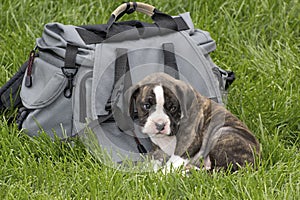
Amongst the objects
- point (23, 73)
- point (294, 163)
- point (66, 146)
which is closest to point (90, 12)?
point (23, 73)

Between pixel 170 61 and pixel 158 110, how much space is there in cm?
53

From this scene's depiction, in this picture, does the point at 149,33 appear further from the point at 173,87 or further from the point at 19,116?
the point at 19,116

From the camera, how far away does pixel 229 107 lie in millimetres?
4422

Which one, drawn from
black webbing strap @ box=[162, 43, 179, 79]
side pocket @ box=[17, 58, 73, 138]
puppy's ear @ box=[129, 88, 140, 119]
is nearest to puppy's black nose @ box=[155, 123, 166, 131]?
puppy's ear @ box=[129, 88, 140, 119]

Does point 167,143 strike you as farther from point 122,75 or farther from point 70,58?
point 70,58

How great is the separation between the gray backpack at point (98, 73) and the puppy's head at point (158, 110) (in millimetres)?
236

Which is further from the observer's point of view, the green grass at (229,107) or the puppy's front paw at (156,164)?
the puppy's front paw at (156,164)

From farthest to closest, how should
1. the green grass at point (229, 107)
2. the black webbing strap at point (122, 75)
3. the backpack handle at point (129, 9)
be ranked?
the backpack handle at point (129, 9) → the black webbing strap at point (122, 75) → the green grass at point (229, 107)

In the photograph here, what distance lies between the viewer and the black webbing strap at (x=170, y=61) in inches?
163

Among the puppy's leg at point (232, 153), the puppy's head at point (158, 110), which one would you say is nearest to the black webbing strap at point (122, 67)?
the puppy's head at point (158, 110)

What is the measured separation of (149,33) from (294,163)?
1.19m

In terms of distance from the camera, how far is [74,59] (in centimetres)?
402

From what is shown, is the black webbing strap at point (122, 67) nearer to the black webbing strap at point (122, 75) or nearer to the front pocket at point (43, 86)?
the black webbing strap at point (122, 75)

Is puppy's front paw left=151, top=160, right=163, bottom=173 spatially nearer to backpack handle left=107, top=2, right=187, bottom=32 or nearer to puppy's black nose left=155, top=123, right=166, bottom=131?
puppy's black nose left=155, top=123, right=166, bottom=131
